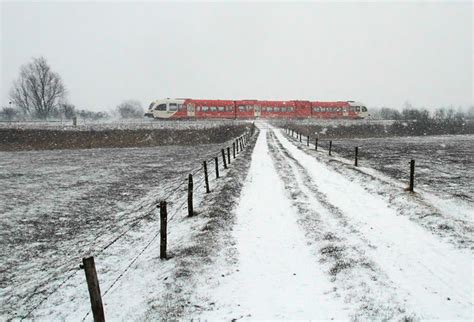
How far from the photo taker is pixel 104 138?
161ft

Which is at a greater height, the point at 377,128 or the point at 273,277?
the point at 377,128

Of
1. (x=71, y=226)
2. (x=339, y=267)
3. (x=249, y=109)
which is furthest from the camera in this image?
(x=249, y=109)

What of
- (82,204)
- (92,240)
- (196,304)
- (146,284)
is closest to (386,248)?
(196,304)

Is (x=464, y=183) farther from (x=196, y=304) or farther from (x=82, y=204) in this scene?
(x=82, y=204)

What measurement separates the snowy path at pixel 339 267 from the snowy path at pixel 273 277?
19 mm

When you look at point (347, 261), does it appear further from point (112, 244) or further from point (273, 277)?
point (112, 244)

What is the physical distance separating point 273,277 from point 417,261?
3.38m

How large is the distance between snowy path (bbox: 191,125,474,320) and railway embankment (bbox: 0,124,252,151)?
38.0 meters

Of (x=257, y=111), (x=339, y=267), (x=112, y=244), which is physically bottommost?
(x=112, y=244)

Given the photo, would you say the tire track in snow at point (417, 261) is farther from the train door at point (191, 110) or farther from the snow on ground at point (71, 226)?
the train door at point (191, 110)

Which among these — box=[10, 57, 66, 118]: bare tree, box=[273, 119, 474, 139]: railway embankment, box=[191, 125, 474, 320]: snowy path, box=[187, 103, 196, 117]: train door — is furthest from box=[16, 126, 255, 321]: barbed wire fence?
box=[10, 57, 66, 118]: bare tree

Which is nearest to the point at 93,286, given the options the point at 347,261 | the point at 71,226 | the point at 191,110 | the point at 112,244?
the point at 347,261

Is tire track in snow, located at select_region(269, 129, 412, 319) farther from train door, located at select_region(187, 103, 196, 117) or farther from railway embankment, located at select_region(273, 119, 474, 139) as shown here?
train door, located at select_region(187, 103, 196, 117)

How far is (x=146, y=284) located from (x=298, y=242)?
4.14 meters
